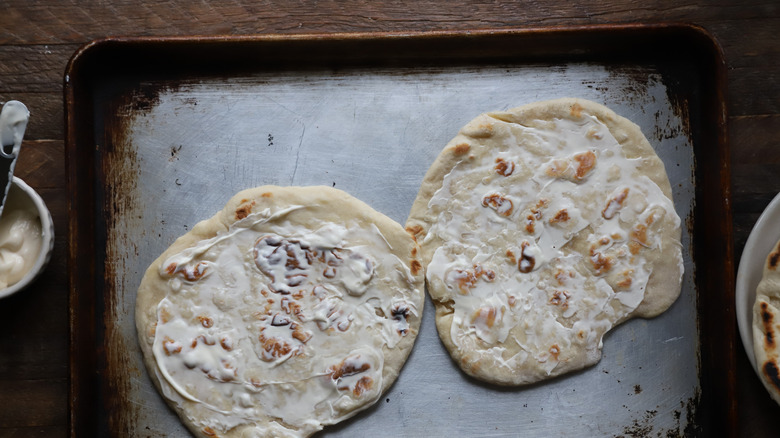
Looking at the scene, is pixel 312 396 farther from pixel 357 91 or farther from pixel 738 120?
pixel 738 120

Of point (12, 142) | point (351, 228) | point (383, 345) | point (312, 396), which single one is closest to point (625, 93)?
point (351, 228)

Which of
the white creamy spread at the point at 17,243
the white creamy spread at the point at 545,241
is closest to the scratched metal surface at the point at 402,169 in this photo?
the white creamy spread at the point at 545,241

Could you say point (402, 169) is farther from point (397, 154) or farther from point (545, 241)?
point (545, 241)

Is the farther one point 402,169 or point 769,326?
point 402,169

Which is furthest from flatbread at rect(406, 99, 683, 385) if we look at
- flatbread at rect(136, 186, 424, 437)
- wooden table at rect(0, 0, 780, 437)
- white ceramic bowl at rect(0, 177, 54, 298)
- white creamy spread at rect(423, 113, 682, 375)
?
white ceramic bowl at rect(0, 177, 54, 298)

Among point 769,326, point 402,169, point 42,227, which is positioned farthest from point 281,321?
point 769,326

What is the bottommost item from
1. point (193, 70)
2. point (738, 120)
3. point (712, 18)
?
point (193, 70)

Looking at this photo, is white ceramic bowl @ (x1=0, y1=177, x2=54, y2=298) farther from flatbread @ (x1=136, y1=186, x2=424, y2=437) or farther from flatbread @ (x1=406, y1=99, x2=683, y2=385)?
flatbread @ (x1=406, y1=99, x2=683, y2=385)
